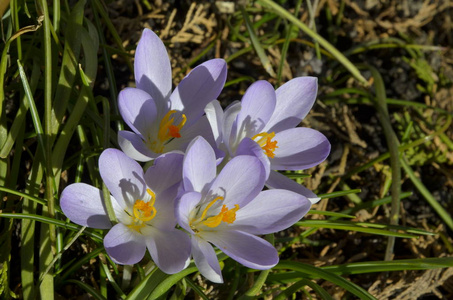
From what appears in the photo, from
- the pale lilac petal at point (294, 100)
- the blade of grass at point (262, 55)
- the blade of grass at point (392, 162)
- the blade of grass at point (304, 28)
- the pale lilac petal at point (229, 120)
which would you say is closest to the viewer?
the pale lilac petal at point (229, 120)

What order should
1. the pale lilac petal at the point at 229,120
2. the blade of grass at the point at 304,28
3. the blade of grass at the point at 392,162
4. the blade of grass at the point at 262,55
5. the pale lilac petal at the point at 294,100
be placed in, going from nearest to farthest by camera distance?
the pale lilac petal at the point at 229,120 → the pale lilac petal at the point at 294,100 → the blade of grass at the point at 392,162 → the blade of grass at the point at 262,55 → the blade of grass at the point at 304,28

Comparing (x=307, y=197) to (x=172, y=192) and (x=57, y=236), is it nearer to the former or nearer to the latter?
(x=172, y=192)

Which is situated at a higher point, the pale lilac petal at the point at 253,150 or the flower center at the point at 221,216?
the pale lilac petal at the point at 253,150

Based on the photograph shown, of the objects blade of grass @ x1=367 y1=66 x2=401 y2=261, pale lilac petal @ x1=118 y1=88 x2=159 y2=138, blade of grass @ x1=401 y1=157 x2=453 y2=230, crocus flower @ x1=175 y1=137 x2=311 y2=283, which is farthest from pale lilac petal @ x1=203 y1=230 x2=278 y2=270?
blade of grass @ x1=401 y1=157 x2=453 y2=230

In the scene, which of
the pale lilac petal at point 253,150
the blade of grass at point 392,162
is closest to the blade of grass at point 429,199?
the blade of grass at point 392,162

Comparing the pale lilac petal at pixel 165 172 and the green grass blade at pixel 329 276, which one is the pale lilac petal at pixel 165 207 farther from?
the green grass blade at pixel 329 276

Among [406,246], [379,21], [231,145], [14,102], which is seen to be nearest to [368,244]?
[406,246]
